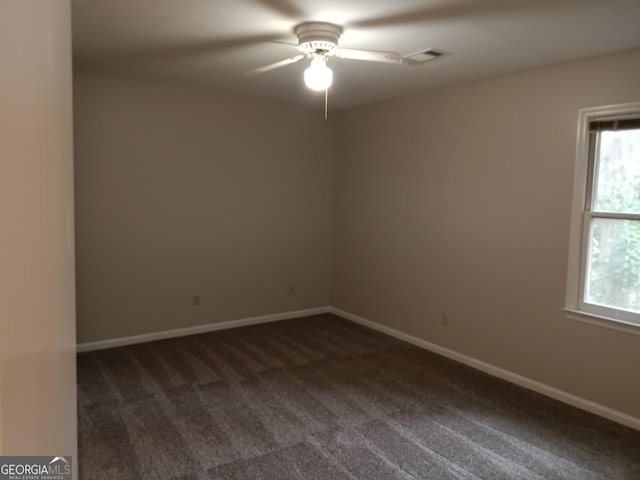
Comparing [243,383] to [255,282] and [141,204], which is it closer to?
[255,282]

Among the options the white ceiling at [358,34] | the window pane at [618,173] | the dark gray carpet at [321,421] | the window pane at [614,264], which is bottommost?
the dark gray carpet at [321,421]

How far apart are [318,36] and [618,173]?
7.19ft

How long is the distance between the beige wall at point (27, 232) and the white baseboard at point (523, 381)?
3355 millimetres

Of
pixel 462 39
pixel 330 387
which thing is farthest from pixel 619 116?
pixel 330 387

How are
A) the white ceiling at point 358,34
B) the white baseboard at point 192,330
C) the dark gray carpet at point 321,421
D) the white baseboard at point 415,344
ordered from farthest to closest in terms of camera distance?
the white baseboard at point 192,330
the white baseboard at point 415,344
the dark gray carpet at point 321,421
the white ceiling at point 358,34

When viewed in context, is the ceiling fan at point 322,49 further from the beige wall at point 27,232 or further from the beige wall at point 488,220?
the beige wall at point 27,232

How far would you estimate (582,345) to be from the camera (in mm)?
3152

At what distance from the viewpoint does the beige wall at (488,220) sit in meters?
3.10

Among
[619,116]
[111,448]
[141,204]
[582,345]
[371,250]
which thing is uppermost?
[619,116]

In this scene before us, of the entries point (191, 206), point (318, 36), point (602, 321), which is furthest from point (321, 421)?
point (191, 206)

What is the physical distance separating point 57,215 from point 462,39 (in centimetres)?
254

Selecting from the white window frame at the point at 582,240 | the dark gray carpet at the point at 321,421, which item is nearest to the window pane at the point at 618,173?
the white window frame at the point at 582,240

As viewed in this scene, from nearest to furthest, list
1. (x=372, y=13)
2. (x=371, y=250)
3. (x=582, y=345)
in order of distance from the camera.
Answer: (x=372, y=13) < (x=582, y=345) < (x=371, y=250)

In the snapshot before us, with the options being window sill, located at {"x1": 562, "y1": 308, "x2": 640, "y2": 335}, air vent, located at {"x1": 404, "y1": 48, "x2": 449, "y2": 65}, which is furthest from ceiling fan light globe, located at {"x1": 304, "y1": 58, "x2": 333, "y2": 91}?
window sill, located at {"x1": 562, "y1": 308, "x2": 640, "y2": 335}
